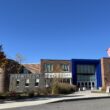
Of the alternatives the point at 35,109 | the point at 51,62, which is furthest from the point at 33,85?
the point at 35,109

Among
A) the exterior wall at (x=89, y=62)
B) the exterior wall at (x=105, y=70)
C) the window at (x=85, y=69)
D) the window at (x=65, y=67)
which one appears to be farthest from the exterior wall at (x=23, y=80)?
the exterior wall at (x=105, y=70)

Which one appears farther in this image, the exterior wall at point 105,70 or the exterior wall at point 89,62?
the exterior wall at point 89,62

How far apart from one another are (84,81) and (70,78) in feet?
15.0

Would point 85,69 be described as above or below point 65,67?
below

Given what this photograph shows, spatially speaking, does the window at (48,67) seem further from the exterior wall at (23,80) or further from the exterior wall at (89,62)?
the exterior wall at (23,80)

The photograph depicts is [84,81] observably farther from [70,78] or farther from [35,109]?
[35,109]

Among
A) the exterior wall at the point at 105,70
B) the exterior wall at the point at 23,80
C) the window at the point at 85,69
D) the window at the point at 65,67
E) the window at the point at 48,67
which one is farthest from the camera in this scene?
the window at the point at 85,69

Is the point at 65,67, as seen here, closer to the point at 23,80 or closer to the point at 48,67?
the point at 48,67

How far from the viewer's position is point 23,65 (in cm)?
7838

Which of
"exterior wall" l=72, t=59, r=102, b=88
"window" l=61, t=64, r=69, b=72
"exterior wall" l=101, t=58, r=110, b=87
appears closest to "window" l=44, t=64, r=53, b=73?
"window" l=61, t=64, r=69, b=72

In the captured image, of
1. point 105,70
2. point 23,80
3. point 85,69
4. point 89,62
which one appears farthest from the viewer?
point 85,69

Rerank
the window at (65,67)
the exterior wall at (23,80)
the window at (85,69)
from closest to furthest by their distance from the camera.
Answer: the exterior wall at (23,80) < the window at (65,67) < the window at (85,69)

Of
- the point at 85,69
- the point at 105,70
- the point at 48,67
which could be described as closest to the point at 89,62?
the point at 85,69

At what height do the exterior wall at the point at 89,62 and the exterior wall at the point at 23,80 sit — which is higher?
the exterior wall at the point at 89,62
